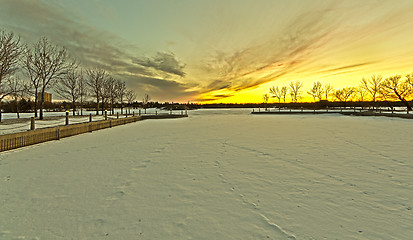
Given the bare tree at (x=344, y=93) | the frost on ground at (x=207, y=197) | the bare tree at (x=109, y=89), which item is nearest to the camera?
the frost on ground at (x=207, y=197)

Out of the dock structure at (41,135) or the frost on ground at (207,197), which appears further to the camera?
the dock structure at (41,135)

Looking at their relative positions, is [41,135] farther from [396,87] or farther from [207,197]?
[396,87]

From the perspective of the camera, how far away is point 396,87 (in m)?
45.0

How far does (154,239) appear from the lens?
8.79 ft

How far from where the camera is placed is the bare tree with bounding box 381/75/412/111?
1705 inches

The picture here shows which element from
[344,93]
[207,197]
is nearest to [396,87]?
[344,93]

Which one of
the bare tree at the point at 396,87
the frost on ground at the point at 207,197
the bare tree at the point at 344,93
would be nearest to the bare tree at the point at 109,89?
the frost on ground at the point at 207,197

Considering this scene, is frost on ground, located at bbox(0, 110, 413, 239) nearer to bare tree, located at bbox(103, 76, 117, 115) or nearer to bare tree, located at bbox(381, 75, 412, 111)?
bare tree, located at bbox(103, 76, 117, 115)

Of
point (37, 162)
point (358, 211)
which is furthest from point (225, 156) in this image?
point (37, 162)

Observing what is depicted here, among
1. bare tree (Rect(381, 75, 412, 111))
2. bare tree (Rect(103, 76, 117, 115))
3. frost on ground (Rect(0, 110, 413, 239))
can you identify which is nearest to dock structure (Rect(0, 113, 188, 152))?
frost on ground (Rect(0, 110, 413, 239))

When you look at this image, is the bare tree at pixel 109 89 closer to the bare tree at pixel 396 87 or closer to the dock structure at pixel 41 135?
the dock structure at pixel 41 135

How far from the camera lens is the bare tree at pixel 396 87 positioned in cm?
4330

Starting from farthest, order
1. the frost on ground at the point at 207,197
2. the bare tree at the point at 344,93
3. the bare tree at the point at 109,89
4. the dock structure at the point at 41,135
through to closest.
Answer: the bare tree at the point at 344,93
the bare tree at the point at 109,89
the dock structure at the point at 41,135
the frost on ground at the point at 207,197

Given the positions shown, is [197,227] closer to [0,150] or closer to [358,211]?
[358,211]
